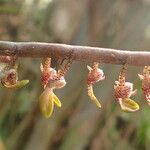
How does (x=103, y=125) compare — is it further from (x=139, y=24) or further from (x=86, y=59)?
(x=86, y=59)

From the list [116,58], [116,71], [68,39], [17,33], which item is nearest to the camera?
[116,58]

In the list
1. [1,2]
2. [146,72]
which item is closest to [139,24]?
[1,2]

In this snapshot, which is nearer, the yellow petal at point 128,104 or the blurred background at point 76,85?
the yellow petal at point 128,104

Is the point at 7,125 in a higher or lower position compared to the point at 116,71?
lower

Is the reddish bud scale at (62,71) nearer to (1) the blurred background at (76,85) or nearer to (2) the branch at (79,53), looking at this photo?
(2) the branch at (79,53)

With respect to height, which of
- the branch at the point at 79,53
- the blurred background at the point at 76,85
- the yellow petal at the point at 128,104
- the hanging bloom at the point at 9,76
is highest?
the branch at the point at 79,53

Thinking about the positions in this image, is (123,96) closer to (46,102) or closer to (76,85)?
(46,102)

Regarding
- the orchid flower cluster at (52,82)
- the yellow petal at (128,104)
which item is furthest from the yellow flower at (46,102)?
the yellow petal at (128,104)
